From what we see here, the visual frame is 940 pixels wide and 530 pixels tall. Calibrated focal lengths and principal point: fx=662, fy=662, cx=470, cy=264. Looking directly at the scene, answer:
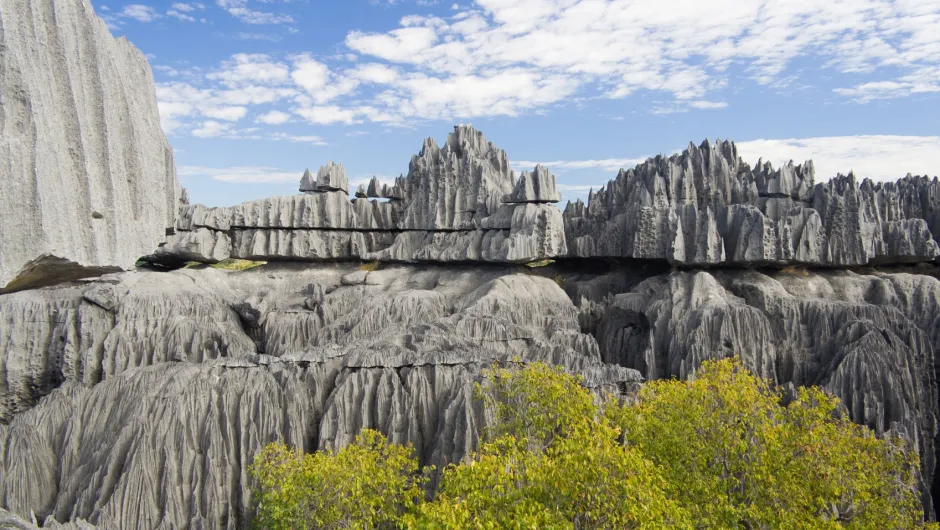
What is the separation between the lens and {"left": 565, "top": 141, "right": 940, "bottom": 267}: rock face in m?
36.2

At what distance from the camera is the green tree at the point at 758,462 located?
1466cm

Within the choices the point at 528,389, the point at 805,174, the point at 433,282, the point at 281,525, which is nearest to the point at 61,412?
the point at 281,525

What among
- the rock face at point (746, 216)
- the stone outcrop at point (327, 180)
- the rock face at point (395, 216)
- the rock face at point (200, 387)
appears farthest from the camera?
the stone outcrop at point (327, 180)

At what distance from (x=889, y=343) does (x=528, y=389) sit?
70.0 feet

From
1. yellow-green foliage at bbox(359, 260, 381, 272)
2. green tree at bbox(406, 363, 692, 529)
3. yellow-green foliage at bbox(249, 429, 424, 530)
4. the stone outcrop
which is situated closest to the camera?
Result: green tree at bbox(406, 363, 692, 529)

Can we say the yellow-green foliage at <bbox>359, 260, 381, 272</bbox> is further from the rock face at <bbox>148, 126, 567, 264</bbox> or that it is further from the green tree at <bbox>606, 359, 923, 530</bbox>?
the green tree at <bbox>606, 359, 923, 530</bbox>

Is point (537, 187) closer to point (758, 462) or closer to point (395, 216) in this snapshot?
point (395, 216)

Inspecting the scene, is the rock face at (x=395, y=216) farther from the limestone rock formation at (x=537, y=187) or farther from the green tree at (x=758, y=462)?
the green tree at (x=758, y=462)

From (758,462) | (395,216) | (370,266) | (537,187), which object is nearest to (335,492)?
(758,462)

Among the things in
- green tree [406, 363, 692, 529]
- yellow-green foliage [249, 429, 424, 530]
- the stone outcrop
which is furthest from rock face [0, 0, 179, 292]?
the stone outcrop

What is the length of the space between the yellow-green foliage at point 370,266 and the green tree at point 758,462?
2918 centimetres

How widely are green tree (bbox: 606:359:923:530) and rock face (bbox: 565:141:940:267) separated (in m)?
20.0

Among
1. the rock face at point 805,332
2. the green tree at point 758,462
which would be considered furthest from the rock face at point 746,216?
the green tree at point 758,462

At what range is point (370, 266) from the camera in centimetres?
4497
